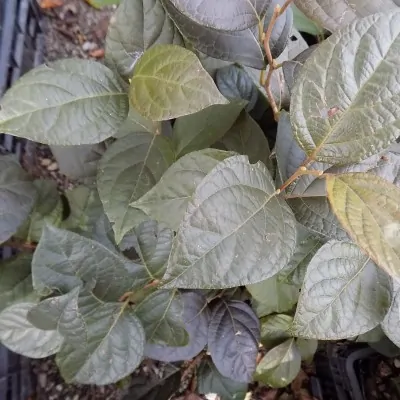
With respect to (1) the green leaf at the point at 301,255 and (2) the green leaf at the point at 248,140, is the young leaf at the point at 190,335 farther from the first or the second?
(2) the green leaf at the point at 248,140

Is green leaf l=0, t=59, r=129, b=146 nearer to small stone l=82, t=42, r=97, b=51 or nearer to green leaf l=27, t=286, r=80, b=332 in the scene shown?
green leaf l=27, t=286, r=80, b=332

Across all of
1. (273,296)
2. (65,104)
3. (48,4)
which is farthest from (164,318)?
(48,4)

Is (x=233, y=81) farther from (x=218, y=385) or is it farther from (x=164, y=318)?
(x=218, y=385)

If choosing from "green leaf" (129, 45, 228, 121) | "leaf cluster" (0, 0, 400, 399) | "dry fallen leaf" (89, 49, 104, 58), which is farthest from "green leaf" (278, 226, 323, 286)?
"dry fallen leaf" (89, 49, 104, 58)

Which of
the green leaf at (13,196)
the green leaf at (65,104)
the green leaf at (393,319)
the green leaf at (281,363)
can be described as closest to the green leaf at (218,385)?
the green leaf at (281,363)

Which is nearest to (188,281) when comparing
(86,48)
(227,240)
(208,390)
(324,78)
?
(227,240)
